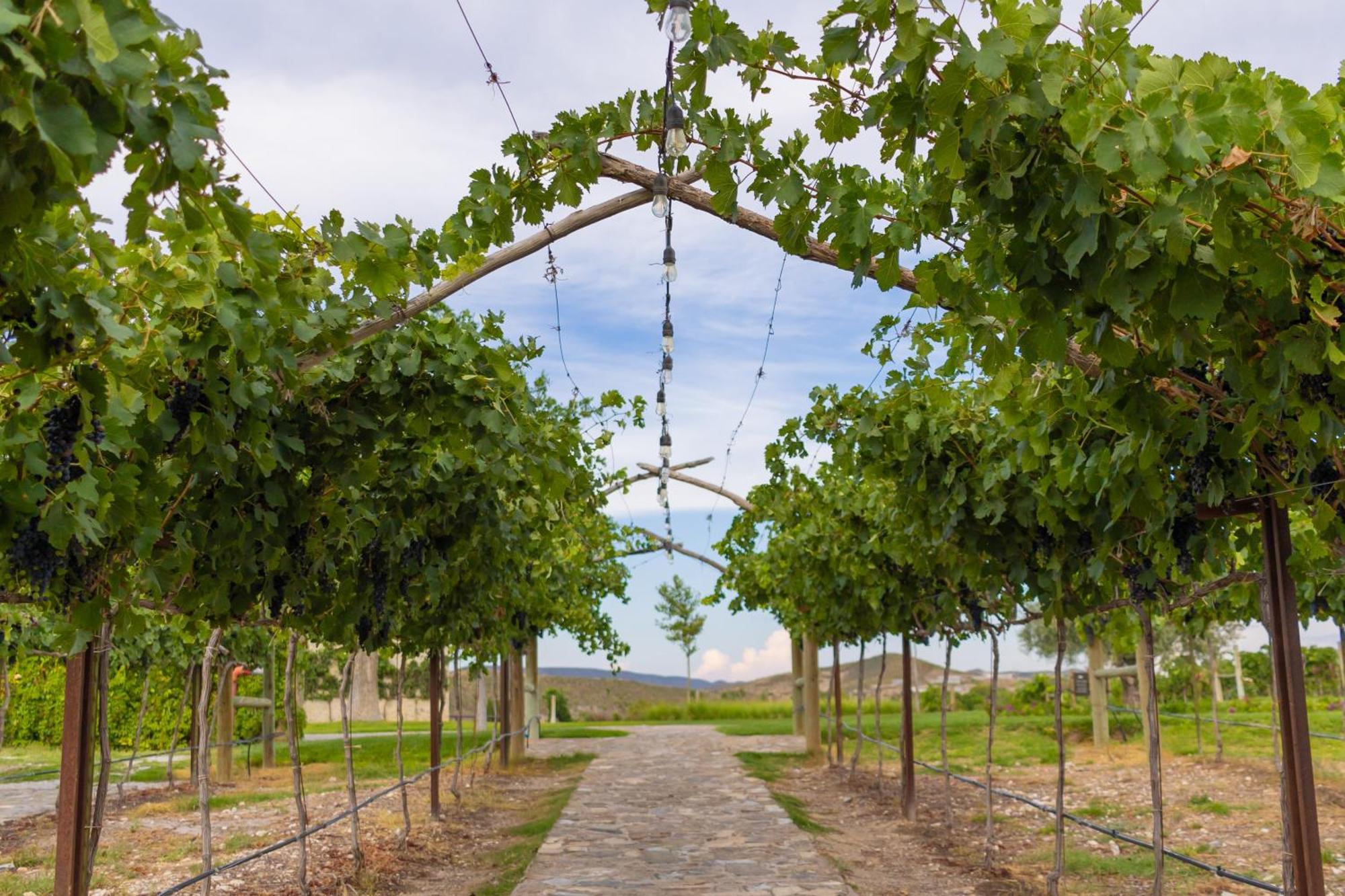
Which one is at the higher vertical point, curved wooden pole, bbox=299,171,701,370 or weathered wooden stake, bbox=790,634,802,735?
curved wooden pole, bbox=299,171,701,370

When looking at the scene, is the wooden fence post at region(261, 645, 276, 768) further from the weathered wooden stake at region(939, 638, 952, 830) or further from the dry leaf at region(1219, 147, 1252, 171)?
the dry leaf at region(1219, 147, 1252, 171)

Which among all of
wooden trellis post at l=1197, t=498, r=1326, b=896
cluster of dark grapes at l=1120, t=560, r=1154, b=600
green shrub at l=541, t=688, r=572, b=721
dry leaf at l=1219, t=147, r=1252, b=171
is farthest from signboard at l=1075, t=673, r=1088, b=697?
dry leaf at l=1219, t=147, r=1252, b=171

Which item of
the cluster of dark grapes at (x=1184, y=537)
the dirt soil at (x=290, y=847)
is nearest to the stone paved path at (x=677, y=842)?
the dirt soil at (x=290, y=847)

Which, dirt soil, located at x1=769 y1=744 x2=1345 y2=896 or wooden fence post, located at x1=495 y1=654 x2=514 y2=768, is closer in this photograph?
dirt soil, located at x1=769 y1=744 x2=1345 y2=896

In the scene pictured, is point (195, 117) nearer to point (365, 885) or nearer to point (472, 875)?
point (365, 885)

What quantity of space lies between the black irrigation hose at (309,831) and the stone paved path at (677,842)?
125 cm

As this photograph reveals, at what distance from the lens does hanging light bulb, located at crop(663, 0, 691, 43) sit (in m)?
3.68

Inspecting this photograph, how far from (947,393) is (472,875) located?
5.28 meters

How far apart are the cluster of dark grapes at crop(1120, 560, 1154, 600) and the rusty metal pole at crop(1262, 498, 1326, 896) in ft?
4.57

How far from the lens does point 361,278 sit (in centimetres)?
385

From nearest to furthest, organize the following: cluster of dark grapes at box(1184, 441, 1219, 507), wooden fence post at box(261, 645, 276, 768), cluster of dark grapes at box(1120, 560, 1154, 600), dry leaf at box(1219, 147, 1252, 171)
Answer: dry leaf at box(1219, 147, 1252, 171) < cluster of dark grapes at box(1184, 441, 1219, 507) < cluster of dark grapes at box(1120, 560, 1154, 600) < wooden fence post at box(261, 645, 276, 768)

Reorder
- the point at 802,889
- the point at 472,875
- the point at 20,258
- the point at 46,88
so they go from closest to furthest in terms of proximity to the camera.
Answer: the point at 46,88 < the point at 20,258 < the point at 802,889 < the point at 472,875

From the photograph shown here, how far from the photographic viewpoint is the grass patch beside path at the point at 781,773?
32.7ft

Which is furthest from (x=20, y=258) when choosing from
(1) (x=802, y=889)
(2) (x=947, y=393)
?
(1) (x=802, y=889)
